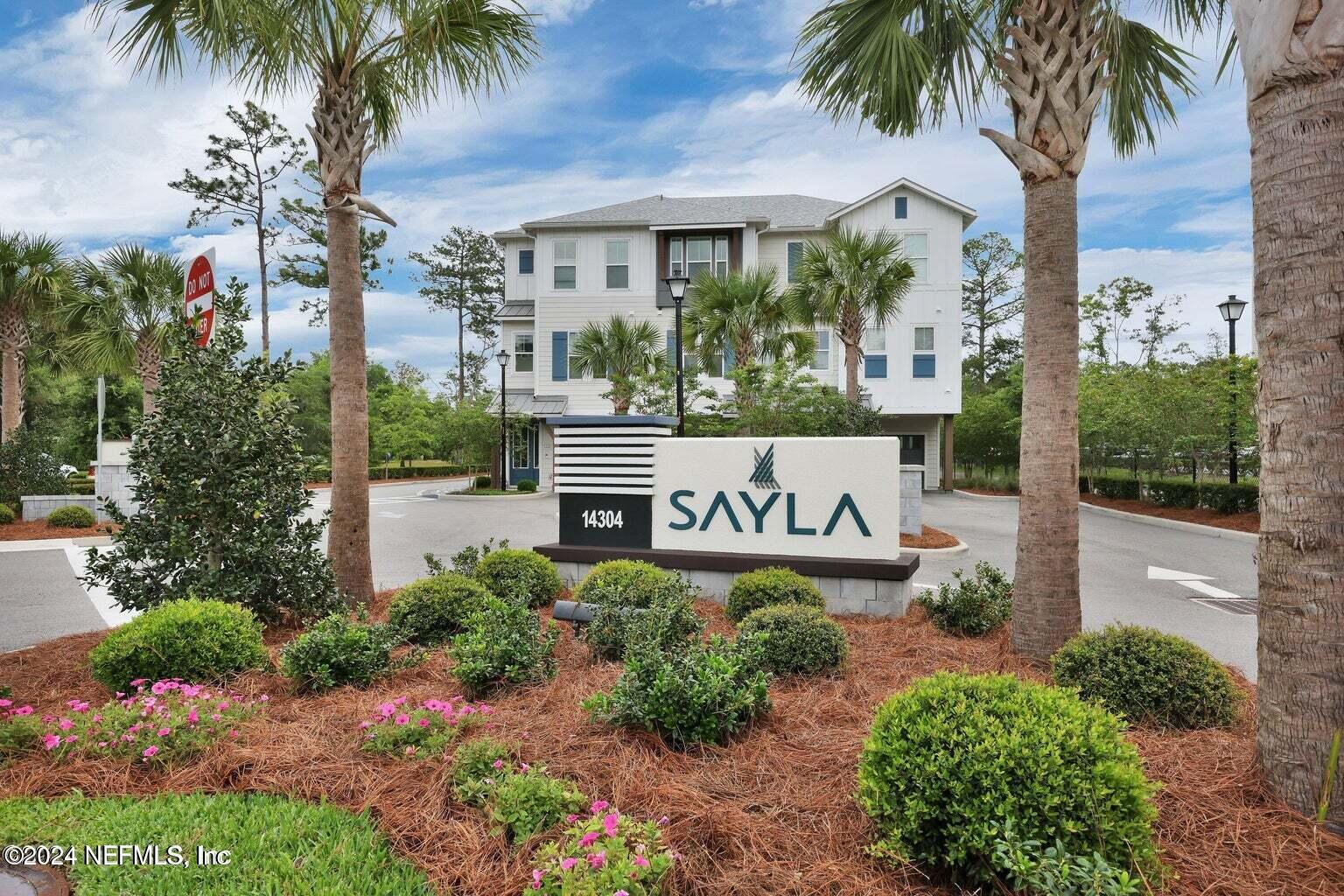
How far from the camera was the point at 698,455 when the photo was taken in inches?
303

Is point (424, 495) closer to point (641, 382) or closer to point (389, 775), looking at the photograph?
point (641, 382)

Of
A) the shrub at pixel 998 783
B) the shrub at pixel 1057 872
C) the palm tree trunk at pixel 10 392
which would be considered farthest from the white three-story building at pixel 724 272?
the shrub at pixel 1057 872

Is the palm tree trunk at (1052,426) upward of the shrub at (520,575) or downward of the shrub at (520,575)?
upward

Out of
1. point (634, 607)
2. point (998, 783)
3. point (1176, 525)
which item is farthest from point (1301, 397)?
point (1176, 525)

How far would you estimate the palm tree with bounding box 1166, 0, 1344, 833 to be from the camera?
2832 millimetres

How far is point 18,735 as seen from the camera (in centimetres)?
371

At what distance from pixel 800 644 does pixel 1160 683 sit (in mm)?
1920

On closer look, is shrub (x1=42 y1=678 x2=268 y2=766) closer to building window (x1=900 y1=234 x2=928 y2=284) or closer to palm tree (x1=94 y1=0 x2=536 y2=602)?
palm tree (x1=94 y1=0 x2=536 y2=602)

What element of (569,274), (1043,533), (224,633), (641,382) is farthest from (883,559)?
(569,274)

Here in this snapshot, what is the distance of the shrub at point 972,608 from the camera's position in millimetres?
6062

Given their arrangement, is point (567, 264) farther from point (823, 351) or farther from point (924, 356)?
point (924, 356)

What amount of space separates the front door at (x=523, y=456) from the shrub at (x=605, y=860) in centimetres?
2802

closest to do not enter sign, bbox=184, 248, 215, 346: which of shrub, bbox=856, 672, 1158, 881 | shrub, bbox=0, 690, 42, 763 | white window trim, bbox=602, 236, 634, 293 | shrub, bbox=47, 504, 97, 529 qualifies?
shrub, bbox=0, 690, 42, 763

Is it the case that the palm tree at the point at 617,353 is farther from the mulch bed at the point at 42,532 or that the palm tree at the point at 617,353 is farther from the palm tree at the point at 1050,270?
the palm tree at the point at 1050,270
